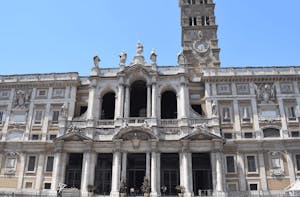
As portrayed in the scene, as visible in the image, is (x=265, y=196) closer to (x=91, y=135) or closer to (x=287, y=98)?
(x=287, y=98)

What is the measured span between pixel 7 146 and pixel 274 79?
113 ft

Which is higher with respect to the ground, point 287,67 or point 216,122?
point 287,67

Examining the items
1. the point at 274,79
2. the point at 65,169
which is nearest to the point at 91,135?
the point at 65,169

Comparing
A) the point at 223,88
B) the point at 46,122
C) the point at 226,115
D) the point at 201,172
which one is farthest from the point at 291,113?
the point at 46,122

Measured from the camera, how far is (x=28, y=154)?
37.0 metres

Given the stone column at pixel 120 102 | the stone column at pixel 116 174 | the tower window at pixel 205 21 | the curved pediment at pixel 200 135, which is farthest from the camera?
the tower window at pixel 205 21

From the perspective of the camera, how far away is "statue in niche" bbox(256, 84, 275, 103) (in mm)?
37500

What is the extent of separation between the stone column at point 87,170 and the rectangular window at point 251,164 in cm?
1766

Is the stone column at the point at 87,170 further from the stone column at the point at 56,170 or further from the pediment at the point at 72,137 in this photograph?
the stone column at the point at 56,170

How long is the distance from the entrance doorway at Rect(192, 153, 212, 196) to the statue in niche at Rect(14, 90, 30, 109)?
74.5 ft

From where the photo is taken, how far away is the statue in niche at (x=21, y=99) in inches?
1563

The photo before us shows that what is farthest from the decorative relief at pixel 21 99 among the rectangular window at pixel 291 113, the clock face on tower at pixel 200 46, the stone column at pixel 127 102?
the rectangular window at pixel 291 113

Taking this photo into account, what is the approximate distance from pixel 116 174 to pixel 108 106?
10.5 metres

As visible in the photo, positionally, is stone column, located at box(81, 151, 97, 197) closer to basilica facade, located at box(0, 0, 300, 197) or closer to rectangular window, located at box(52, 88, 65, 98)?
basilica facade, located at box(0, 0, 300, 197)
